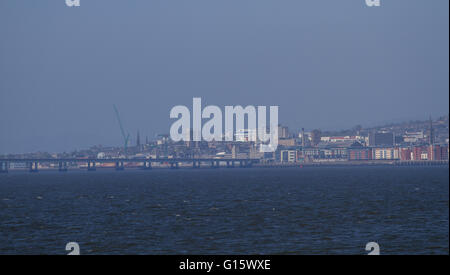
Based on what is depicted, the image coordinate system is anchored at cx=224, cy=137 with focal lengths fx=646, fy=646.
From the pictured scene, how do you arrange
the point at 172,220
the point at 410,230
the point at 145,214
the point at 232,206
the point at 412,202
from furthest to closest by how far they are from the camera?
the point at 412,202 < the point at 232,206 < the point at 145,214 < the point at 172,220 < the point at 410,230

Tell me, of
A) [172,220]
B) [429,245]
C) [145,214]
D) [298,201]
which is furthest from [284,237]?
[298,201]

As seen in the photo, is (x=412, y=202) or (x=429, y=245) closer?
(x=429, y=245)

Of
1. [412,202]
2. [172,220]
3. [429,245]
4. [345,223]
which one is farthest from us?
[412,202]

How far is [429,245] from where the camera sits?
39656 mm
